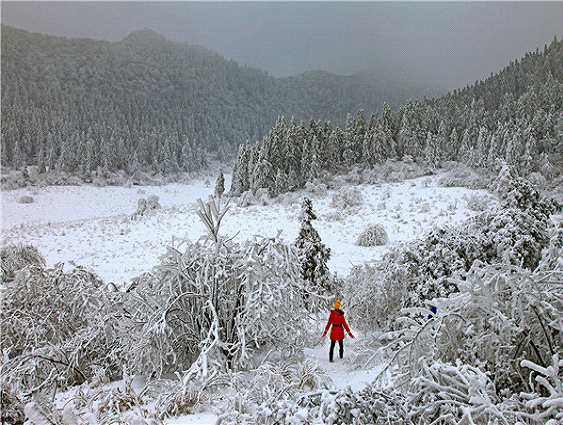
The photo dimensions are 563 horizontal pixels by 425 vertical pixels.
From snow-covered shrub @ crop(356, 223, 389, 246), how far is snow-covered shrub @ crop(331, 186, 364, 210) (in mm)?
8579

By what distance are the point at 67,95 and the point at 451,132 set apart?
9640cm

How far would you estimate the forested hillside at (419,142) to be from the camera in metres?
31.2

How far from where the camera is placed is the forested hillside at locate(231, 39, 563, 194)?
31.2 meters

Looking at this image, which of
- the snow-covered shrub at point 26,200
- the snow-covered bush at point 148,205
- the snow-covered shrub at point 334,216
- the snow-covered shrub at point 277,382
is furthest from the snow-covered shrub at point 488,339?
the snow-covered shrub at point 26,200

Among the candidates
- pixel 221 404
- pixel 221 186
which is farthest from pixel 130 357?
pixel 221 186

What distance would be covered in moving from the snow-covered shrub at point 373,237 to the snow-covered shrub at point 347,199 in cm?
858

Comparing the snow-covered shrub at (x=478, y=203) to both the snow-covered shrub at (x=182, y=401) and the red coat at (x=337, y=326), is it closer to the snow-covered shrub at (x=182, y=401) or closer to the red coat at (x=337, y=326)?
the red coat at (x=337, y=326)

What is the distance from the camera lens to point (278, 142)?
3672 centimetres

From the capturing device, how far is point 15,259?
1079 cm

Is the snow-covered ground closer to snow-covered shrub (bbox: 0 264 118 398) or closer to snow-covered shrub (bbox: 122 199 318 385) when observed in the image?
snow-covered shrub (bbox: 122 199 318 385)

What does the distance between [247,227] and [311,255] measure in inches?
492

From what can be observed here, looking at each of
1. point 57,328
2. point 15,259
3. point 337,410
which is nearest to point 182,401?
point 337,410

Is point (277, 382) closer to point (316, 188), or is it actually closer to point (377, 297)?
point (377, 297)

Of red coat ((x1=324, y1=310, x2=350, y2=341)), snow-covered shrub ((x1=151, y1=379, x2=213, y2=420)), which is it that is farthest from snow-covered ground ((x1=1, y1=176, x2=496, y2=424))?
snow-covered shrub ((x1=151, y1=379, x2=213, y2=420))
